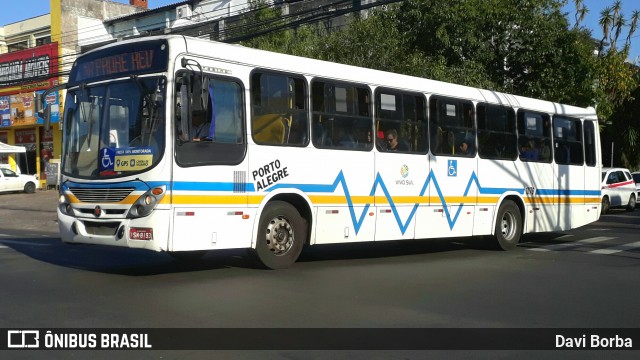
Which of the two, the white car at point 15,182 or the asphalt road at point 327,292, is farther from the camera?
the white car at point 15,182

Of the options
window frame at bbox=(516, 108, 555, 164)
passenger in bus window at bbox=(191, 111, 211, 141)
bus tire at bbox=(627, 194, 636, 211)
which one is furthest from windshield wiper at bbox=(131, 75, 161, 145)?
bus tire at bbox=(627, 194, 636, 211)

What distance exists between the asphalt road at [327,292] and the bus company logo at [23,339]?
26cm

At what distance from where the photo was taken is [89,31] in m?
39.7

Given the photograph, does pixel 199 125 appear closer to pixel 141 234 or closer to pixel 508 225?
pixel 141 234

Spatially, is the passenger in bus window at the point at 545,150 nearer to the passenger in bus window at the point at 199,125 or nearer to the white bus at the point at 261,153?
the white bus at the point at 261,153

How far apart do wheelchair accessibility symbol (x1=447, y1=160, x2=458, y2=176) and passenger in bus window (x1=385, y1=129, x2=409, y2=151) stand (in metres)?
1.39

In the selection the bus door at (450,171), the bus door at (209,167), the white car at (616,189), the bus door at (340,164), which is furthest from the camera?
the white car at (616,189)

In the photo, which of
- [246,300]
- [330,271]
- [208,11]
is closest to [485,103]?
[330,271]

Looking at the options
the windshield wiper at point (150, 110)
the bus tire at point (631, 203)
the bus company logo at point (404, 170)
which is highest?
the windshield wiper at point (150, 110)

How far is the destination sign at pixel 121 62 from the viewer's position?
30.8 ft

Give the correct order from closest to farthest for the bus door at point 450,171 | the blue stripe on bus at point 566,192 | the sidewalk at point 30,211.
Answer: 1. the bus door at point 450,171
2. the blue stripe on bus at point 566,192
3. the sidewalk at point 30,211

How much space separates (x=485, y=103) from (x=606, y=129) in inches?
1198

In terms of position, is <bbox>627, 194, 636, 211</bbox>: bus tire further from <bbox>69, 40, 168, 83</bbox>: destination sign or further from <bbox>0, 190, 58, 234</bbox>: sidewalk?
<bbox>69, 40, 168, 83</bbox>: destination sign

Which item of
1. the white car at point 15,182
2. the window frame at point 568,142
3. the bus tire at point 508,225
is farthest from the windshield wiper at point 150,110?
the white car at point 15,182
